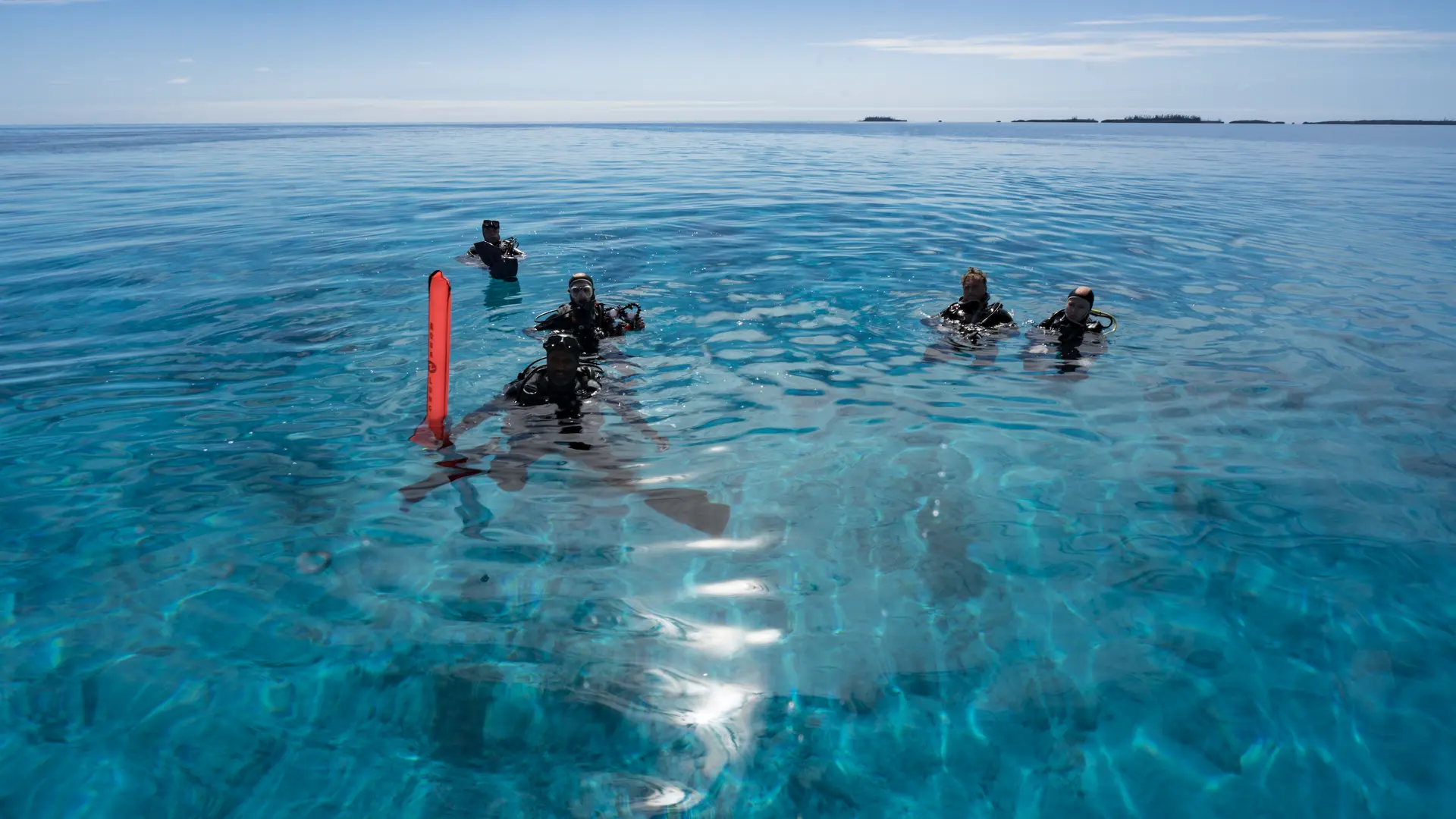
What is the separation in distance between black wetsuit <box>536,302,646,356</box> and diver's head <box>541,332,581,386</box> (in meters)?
1.78

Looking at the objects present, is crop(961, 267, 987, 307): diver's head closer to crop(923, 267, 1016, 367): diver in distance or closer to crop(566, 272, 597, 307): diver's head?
crop(923, 267, 1016, 367): diver in distance

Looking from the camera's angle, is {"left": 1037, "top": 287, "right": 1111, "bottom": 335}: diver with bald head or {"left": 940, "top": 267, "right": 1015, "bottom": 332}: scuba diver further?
{"left": 940, "top": 267, "right": 1015, "bottom": 332}: scuba diver

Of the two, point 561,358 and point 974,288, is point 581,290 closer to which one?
point 561,358

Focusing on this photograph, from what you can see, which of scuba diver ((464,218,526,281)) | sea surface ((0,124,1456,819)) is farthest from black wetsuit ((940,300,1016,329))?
scuba diver ((464,218,526,281))

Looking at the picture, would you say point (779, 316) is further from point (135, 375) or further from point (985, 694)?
point (135, 375)

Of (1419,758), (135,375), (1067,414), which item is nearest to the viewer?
(1419,758)

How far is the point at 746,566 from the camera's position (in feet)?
18.5

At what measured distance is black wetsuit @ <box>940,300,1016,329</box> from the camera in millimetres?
10518

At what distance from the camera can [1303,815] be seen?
3.82 metres

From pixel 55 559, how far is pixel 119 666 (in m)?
1.72

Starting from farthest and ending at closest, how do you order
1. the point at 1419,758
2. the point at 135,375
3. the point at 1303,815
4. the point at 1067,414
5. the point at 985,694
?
the point at 135,375 → the point at 1067,414 → the point at 985,694 → the point at 1419,758 → the point at 1303,815

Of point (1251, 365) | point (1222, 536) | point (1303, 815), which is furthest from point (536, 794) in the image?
point (1251, 365)

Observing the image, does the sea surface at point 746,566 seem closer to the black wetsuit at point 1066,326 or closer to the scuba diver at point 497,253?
the black wetsuit at point 1066,326

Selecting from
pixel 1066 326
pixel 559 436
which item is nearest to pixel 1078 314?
pixel 1066 326
